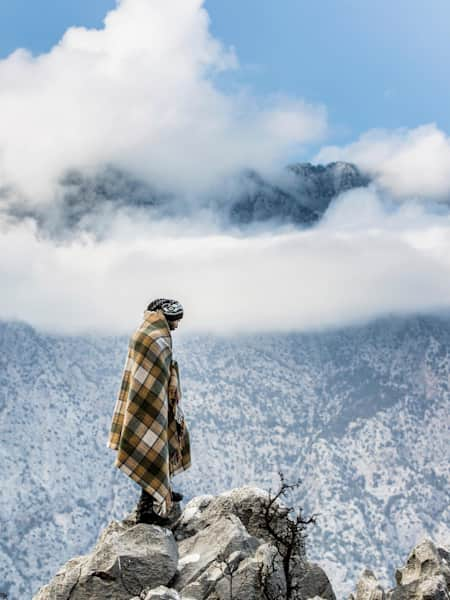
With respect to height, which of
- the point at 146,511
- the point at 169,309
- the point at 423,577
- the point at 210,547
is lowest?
the point at 423,577

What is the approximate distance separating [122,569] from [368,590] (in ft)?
17.0

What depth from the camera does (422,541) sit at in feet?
54.7

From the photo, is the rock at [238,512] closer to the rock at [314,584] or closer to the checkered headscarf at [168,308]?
the rock at [314,584]

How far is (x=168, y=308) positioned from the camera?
15.2 m

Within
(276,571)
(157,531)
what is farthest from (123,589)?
(276,571)

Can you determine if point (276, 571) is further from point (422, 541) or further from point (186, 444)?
point (422, 541)

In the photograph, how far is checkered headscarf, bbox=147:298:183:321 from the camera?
49.7 feet

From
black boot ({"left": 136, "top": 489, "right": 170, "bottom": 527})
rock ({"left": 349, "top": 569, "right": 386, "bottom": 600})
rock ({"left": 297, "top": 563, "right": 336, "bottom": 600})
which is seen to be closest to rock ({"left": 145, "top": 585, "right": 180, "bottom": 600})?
black boot ({"left": 136, "top": 489, "right": 170, "bottom": 527})

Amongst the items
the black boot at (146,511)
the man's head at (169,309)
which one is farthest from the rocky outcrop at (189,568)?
the man's head at (169,309)

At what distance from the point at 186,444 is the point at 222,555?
2.53 meters

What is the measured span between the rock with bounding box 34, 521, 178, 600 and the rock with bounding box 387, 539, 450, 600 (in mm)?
4420

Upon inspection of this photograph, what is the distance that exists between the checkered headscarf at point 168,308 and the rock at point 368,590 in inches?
259

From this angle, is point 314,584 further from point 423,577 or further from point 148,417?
point 148,417

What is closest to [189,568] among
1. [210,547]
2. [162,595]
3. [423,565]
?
[210,547]
